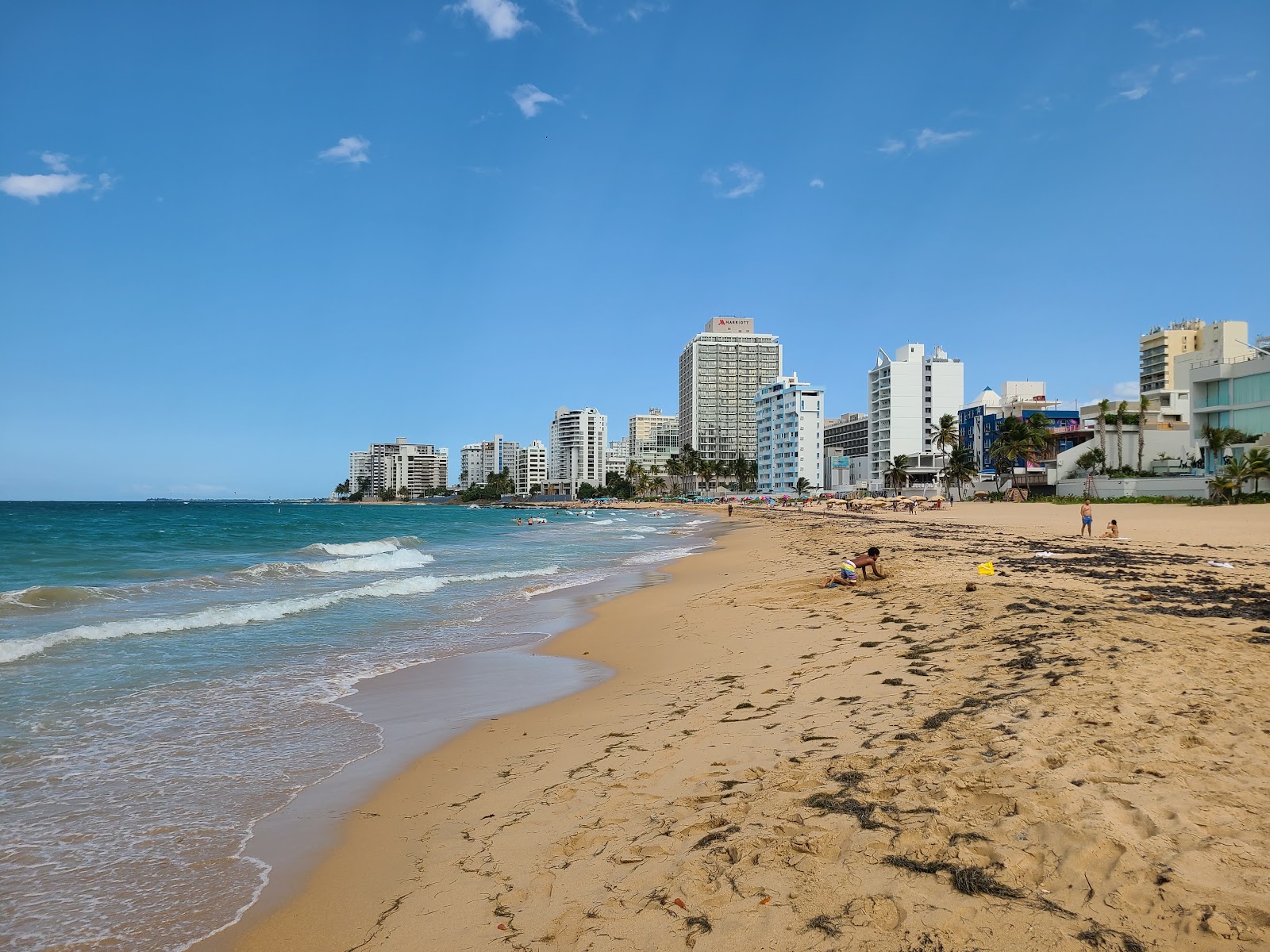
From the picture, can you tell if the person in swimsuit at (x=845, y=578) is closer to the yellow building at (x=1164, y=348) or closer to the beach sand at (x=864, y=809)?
the beach sand at (x=864, y=809)

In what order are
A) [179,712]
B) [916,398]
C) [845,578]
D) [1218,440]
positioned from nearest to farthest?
1. [179,712]
2. [845,578]
3. [1218,440]
4. [916,398]

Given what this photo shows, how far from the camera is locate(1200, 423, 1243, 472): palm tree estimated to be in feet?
149

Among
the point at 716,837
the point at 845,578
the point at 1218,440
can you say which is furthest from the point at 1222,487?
the point at 716,837

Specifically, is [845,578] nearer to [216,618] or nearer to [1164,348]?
[216,618]

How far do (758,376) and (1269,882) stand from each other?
187570 millimetres

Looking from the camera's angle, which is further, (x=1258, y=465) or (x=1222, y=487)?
(x=1222, y=487)

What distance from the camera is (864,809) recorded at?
13.5ft

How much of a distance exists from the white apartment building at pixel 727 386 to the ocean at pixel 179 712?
16110 cm

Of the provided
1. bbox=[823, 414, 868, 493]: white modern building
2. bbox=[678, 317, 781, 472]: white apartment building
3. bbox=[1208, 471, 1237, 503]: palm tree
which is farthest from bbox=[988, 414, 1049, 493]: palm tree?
bbox=[678, 317, 781, 472]: white apartment building

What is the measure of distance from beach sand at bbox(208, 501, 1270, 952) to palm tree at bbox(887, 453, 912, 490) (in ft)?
326

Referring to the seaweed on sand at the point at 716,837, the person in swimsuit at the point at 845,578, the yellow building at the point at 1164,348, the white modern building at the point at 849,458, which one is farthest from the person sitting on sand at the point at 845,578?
the yellow building at the point at 1164,348

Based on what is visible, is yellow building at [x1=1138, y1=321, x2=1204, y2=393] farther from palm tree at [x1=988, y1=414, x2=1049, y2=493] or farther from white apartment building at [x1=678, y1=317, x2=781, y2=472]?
white apartment building at [x1=678, y1=317, x2=781, y2=472]

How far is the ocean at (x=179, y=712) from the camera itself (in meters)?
4.51

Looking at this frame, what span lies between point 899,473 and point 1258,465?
65.1m
